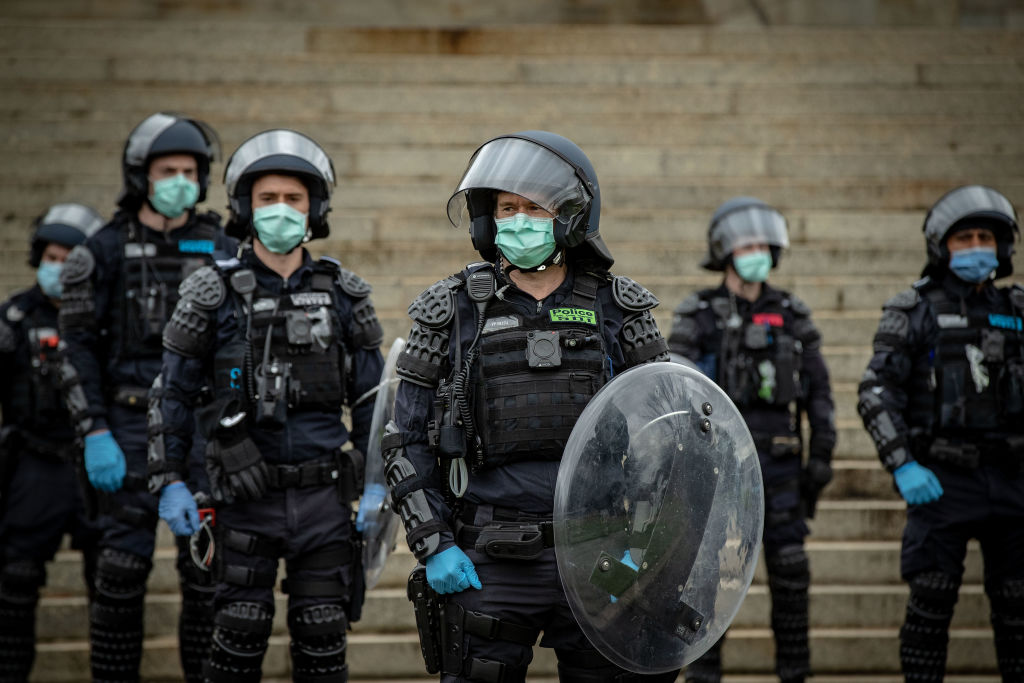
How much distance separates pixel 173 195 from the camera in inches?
227

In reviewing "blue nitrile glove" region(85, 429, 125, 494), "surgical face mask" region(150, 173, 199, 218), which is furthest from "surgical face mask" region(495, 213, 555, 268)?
"blue nitrile glove" region(85, 429, 125, 494)

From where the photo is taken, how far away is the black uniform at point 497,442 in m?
3.65

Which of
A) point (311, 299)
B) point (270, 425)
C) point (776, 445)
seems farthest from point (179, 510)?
point (776, 445)

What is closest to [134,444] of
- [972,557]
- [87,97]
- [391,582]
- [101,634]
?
[101,634]

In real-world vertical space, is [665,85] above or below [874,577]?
above

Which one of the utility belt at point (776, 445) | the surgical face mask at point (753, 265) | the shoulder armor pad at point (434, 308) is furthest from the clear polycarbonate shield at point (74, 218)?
the utility belt at point (776, 445)

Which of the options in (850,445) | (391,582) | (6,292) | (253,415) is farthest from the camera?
(6,292)

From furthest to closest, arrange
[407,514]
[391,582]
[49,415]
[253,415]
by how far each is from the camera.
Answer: [391,582]
[49,415]
[253,415]
[407,514]

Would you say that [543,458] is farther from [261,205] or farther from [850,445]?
[850,445]

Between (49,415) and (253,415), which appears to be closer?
(253,415)

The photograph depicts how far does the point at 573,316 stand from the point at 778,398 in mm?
2772

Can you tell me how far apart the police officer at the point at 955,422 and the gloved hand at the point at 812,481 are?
2.60 feet

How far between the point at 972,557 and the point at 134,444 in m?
4.73

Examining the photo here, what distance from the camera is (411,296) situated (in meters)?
8.80
